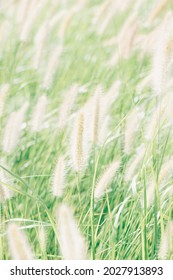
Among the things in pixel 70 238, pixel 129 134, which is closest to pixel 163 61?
pixel 129 134

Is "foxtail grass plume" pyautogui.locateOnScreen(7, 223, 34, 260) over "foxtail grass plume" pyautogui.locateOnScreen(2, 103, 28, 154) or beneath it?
beneath

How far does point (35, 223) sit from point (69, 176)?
0.12 m

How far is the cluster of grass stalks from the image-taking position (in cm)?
108

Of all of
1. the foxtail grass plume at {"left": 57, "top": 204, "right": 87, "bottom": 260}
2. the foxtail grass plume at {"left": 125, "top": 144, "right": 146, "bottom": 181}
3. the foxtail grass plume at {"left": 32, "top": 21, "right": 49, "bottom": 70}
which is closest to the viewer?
the foxtail grass plume at {"left": 57, "top": 204, "right": 87, "bottom": 260}

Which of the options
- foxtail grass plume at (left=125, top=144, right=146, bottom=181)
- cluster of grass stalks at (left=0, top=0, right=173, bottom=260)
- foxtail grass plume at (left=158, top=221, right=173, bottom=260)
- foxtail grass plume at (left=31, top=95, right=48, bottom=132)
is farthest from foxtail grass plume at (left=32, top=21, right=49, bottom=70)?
foxtail grass plume at (left=158, top=221, right=173, bottom=260)

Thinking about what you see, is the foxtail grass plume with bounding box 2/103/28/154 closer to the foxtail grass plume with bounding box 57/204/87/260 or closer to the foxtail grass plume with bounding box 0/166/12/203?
the foxtail grass plume with bounding box 0/166/12/203

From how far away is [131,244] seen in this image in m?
1.09

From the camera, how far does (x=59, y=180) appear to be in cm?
112

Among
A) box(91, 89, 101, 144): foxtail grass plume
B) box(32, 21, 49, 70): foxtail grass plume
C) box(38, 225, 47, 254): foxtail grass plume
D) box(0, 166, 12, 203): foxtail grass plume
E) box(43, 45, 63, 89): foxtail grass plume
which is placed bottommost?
Answer: box(38, 225, 47, 254): foxtail grass plume

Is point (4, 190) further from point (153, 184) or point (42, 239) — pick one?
point (153, 184)

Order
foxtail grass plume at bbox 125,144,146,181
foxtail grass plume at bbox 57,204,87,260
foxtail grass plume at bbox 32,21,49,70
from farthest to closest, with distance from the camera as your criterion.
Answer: foxtail grass plume at bbox 32,21,49,70 < foxtail grass plume at bbox 125,144,146,181 < foxtail grass plume at bbox 57,204,87,260

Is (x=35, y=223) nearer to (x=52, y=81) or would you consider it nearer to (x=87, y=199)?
(x=87, y=199)

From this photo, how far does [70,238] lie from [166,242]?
0.19 m

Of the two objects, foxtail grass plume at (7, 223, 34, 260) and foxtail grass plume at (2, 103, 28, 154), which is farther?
foxtail grass plume at (2, 103, 28, 154)
